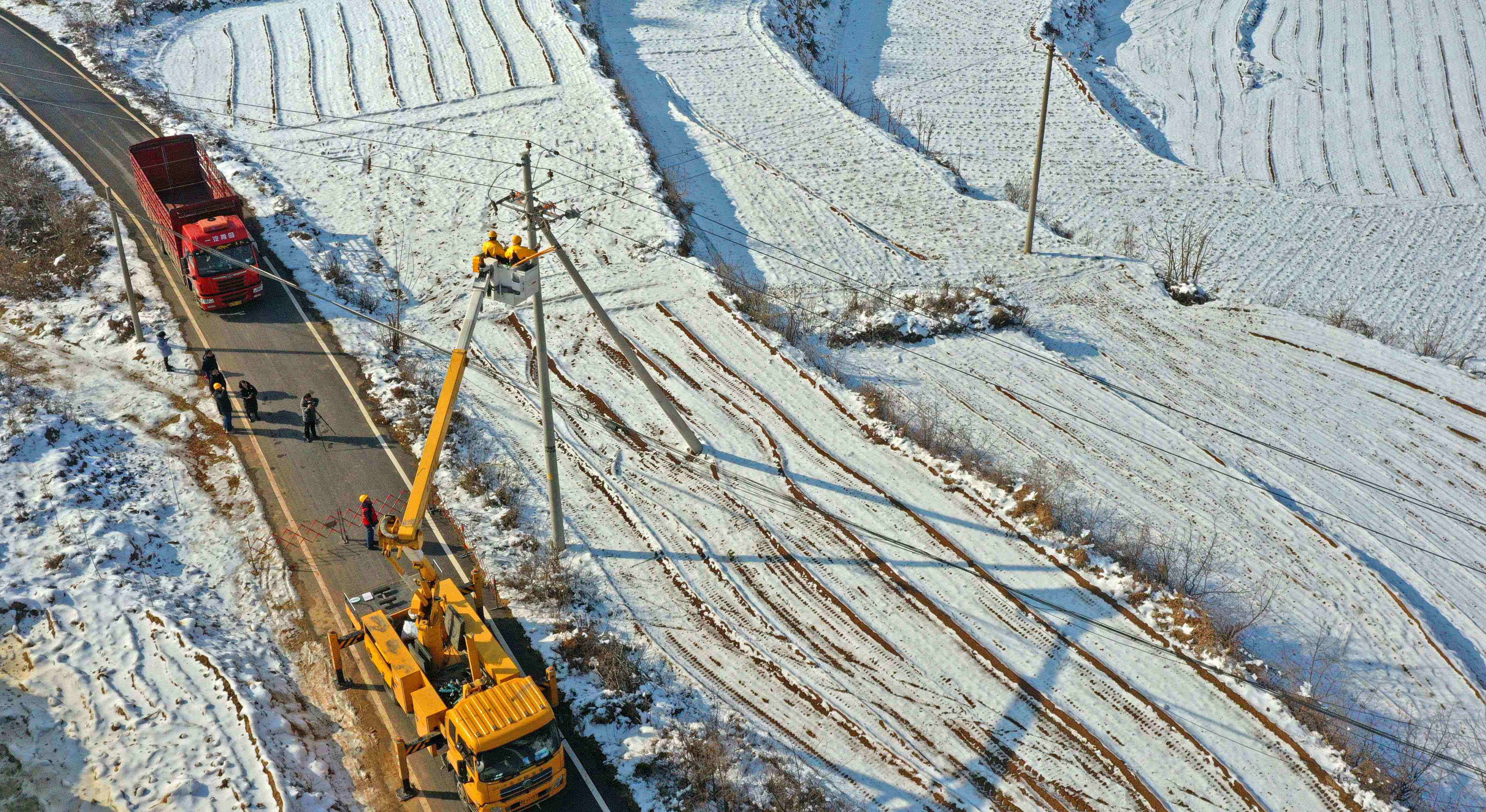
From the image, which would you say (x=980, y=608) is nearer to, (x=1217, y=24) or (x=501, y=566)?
(x=501, y=566)

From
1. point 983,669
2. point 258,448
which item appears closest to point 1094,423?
point 983,669

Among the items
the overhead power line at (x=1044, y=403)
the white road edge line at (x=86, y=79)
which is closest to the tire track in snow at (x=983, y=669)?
the overhead power line at (x=1044, y=403)

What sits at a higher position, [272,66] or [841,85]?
[841,85]

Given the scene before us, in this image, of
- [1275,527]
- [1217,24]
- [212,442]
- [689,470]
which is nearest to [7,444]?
[212,442]

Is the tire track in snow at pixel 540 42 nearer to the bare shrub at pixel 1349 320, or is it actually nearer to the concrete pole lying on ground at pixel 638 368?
the concrete pole lying on ground at pixel 638 368

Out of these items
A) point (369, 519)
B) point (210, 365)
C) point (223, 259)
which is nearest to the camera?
point (369, 519)

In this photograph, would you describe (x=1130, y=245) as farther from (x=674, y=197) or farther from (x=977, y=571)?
(x=977, y=571)

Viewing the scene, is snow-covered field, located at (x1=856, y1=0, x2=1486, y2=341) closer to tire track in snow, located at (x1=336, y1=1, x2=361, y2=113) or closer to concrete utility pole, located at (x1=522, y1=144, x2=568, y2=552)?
tire track in snow, located at (x1=336, y1=1, x2=361, y2=113)

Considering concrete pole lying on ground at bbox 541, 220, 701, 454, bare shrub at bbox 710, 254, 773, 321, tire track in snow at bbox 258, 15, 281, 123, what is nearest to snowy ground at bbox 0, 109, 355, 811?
concrete pole lying on ground at bbox 541, 220, 701, 454
